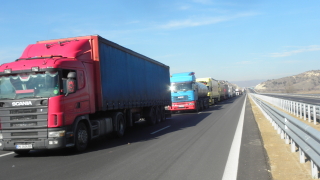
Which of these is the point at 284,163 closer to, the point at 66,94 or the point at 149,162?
A: the point at 149,162

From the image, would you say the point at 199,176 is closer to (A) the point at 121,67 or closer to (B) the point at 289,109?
(A) the point at 121,67

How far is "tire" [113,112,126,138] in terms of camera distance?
12555 mm

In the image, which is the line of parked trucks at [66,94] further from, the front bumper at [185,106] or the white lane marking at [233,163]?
the front bumper at [185,106]

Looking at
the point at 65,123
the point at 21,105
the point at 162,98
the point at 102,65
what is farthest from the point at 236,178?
the point at 162,98

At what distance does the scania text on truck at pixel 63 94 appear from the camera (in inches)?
345

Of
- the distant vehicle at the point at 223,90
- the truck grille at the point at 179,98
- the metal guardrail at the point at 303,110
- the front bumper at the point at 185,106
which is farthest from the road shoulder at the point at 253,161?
the distant vehicle at the point at 223,90

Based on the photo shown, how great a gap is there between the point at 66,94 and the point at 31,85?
3.29 feet

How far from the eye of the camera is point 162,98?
20.4m

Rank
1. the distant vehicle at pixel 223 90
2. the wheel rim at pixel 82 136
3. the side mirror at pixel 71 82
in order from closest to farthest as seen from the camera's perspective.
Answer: the side mirror at pixel 71 82 → the wheel rim at pixel 82 136 → the distant vehicle at pixel 223 90

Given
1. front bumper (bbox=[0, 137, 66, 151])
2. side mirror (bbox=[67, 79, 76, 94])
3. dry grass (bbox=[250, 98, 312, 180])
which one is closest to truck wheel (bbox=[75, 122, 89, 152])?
front bumper (bbox=[0, 137, 66, 151])

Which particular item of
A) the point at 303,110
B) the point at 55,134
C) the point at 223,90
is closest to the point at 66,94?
the point at 55,134

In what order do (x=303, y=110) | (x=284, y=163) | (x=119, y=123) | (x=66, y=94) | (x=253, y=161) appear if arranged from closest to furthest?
1. (x=284, y=163)
2. (x=253, y=161)
3. (x=66, y=94)
4. (x=119, y=123)
5. (x=303, y=110)

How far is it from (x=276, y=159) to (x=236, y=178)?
1982mm

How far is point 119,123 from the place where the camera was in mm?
13078
